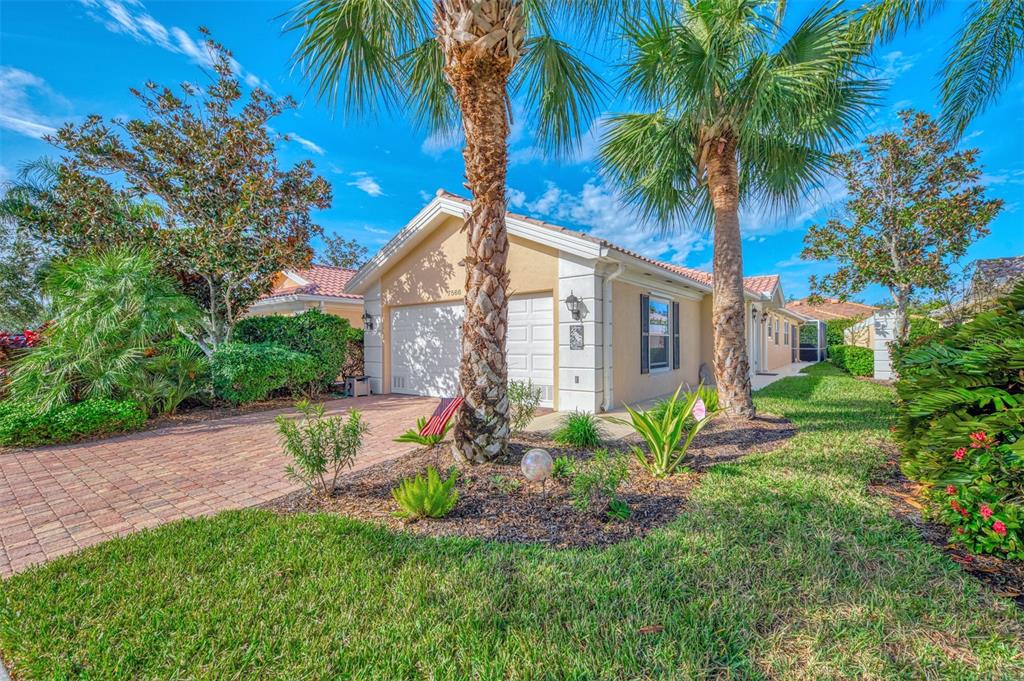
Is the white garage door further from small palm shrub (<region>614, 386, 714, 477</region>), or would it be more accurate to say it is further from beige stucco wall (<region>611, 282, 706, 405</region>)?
small palm shrub (<region>614, 386, 714, 477</region>)

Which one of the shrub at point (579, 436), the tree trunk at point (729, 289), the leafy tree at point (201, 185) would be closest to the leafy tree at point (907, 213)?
the tree trunk at point (729, 289)

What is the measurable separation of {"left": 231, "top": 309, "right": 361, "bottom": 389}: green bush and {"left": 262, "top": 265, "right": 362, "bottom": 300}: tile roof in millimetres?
1622

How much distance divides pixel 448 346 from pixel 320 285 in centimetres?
822

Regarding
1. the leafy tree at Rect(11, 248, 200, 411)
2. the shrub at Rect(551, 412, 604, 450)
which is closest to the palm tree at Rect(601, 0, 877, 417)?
the shrub at Rect(551, 412, 604, 450)

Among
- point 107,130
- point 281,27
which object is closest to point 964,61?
point 281,27

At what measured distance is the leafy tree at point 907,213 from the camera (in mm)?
12477

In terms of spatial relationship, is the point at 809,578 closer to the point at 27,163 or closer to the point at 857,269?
the point at 857,269

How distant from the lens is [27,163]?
43.4ft

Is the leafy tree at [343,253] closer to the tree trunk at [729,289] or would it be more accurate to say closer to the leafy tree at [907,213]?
the leafy tree at [907,213]

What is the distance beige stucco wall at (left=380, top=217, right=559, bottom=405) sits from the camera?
9.33m

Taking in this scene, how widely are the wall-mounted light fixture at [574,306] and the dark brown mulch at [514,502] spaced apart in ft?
11.7

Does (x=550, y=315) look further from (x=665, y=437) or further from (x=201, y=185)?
(x=201, y=185)

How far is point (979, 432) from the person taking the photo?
3057 millimetres

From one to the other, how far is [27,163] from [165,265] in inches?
308
